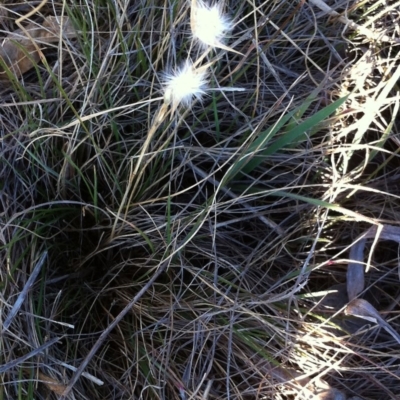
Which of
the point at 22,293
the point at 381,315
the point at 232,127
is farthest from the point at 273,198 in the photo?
the point at 22,293

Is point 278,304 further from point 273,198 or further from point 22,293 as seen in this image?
point 22,293

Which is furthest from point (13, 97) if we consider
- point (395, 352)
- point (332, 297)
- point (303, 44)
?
point (395, 352)

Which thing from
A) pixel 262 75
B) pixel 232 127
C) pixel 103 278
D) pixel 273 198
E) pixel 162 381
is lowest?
pixel 162 381

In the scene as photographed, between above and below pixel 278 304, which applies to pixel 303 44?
above

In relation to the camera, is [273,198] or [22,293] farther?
[273,198]

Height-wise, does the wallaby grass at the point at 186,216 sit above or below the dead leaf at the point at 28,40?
below

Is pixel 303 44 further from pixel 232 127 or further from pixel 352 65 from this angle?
pixel 232 127

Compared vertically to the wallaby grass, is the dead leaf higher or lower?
higher

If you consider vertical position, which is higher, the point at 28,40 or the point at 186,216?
the point at 28,40
